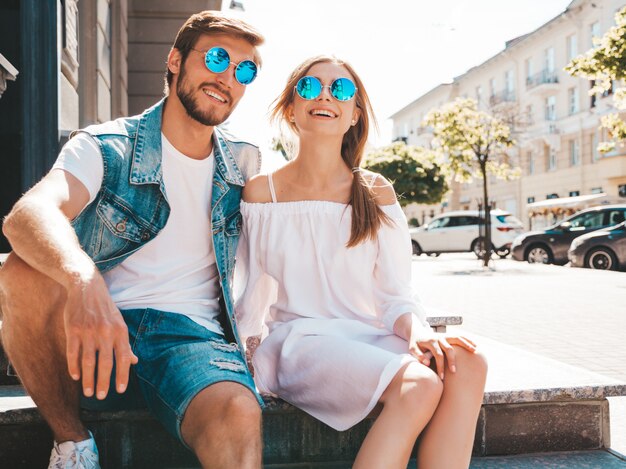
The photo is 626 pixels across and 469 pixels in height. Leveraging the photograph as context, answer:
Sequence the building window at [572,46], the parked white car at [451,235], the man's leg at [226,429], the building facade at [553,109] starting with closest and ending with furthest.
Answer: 1. the man's leg at [226,429]
2. the parked white car at [451,235]
3. the building facade at [553,109]
4. the building window at [572,46]

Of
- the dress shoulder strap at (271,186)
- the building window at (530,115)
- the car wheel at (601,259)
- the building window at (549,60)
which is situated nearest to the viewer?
the dress shoulder strap at (271,186)

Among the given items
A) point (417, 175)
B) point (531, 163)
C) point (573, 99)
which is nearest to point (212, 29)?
point (573, 99)

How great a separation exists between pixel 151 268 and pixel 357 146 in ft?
3.80

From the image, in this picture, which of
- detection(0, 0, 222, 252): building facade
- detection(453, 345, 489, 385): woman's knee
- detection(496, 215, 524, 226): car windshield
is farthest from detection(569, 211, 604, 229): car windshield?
detection(453, 345, 489, 385): woman's knee

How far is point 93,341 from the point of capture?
1830mm

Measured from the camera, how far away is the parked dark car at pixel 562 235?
18469mm

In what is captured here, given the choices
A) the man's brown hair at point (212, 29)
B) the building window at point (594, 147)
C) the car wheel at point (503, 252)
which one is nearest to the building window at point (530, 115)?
the building window at point (594, 147)

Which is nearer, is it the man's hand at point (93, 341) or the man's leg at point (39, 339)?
the man's hand at point (93, 341)

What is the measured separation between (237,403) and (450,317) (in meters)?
2.38

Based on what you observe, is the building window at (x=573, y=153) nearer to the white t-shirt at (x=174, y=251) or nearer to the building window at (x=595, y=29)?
the building window at (x=595, y=29)

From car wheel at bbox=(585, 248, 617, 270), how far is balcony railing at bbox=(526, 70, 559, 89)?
26185 millimetres

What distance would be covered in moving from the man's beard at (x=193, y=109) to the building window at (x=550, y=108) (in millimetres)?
41768

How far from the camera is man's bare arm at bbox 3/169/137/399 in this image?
1.83 metres

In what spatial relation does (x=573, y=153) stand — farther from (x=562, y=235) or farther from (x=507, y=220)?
(x=562, y=235)
